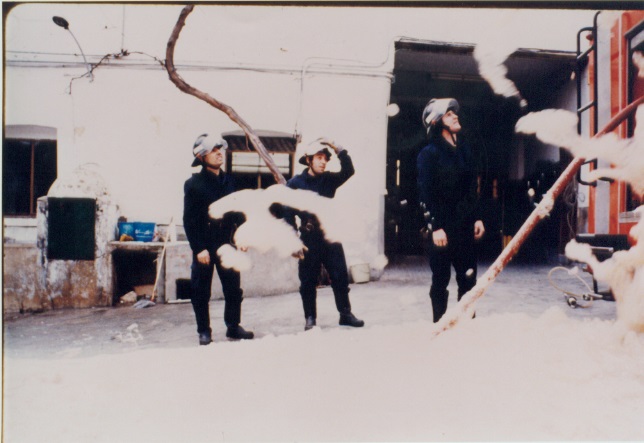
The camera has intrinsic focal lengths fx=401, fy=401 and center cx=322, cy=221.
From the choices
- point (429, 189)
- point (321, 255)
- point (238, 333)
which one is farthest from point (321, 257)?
point (429, 189)

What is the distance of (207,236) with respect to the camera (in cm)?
273

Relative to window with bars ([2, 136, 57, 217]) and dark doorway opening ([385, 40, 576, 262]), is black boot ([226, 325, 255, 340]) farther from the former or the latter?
window with bars ([2, 136, 57, 217])

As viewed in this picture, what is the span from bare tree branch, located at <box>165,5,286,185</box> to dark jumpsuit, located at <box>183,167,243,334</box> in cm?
45

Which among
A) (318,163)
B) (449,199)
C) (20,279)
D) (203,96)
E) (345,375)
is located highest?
(203,96)

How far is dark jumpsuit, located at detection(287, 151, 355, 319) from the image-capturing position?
110 inches

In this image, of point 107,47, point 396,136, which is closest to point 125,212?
point 107,47

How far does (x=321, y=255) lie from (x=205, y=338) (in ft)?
3.15

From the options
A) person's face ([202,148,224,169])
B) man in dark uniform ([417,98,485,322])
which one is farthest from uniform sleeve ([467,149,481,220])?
person's face ([202,148,224,169])

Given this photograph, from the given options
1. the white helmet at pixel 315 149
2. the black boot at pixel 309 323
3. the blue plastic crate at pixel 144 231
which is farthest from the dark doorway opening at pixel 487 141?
the blue plastic crate at pixel 144 231

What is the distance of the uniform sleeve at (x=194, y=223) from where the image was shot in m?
2.72

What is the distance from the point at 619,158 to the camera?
2.81m

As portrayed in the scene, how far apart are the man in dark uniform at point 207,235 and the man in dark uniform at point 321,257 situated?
45 cm

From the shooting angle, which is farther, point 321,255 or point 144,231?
point 144,231

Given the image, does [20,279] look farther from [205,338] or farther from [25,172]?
[205,338]
